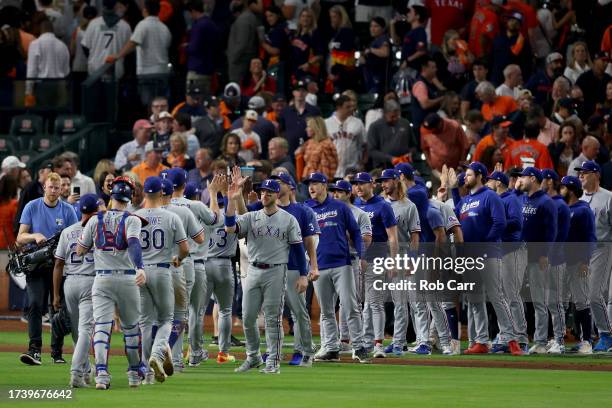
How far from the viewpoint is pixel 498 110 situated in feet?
78.5

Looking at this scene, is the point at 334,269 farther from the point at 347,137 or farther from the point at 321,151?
the point at 347,137

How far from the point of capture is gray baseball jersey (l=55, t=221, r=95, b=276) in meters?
15.1

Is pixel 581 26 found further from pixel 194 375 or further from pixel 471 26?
pixel 194 375

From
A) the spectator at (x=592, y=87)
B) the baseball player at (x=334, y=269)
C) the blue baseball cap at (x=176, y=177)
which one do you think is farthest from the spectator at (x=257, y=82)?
the blue baseball cap at (x=176, y=177)

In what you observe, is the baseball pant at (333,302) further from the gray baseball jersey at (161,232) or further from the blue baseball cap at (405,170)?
the gray baseball jersey at (161,232)

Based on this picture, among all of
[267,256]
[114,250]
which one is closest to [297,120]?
[267,256]

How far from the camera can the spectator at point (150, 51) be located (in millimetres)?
27344

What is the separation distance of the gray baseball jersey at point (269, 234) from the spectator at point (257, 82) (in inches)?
409

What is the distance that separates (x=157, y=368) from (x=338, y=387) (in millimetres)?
1821

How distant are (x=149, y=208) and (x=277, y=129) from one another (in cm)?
1031

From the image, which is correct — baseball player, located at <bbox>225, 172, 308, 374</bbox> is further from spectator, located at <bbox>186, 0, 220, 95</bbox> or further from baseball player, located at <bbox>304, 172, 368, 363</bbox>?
spectator, located at <bbox>186, 0, 220, 95</bbox>

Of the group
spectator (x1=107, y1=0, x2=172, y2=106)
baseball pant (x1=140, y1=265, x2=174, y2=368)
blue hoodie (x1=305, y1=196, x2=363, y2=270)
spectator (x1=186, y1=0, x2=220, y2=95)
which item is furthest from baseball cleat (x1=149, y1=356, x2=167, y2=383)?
spectator (x1=107, y1=0, x2=172, y2=106)

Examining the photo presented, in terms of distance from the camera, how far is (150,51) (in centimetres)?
2758

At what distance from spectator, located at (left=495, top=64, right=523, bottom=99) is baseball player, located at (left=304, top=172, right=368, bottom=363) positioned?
24.3 ft
